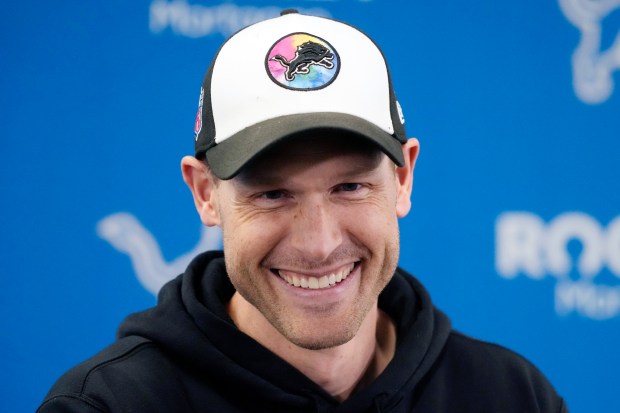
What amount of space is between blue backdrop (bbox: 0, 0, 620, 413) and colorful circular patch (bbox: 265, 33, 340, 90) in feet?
2.44

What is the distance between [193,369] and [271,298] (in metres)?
0.15

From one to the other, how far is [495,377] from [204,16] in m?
0.98

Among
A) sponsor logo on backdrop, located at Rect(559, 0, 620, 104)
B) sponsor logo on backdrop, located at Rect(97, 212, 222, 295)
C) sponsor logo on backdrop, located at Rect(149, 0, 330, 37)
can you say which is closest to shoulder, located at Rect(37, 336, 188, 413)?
sponsor logo on backdrop, located at Rect(97, 212, 222, 295)

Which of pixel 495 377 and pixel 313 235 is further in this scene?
pixel 495 377

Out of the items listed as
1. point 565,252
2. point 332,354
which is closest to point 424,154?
point 565,252

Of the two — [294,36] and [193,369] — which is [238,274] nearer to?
[193,369]

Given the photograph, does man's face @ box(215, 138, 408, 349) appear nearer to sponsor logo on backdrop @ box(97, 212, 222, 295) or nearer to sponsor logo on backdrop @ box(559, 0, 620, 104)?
sponsor logo on backdrop @ box(97, 212, 222, 295)

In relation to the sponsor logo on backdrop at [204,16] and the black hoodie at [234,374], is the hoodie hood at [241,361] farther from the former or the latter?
the sponsor logo on backdrop at [204,16]

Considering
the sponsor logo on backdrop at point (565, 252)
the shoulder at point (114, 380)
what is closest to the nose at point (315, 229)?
the shoulder at point (114, 380)

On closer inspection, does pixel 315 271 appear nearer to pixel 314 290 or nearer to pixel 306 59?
pixel 314 290

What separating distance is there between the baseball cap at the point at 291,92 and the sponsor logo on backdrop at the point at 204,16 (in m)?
0.68

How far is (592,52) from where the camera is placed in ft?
5.87

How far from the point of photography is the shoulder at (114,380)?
3.21 ft

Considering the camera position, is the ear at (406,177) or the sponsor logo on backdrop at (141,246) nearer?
the ear at (406,177)
